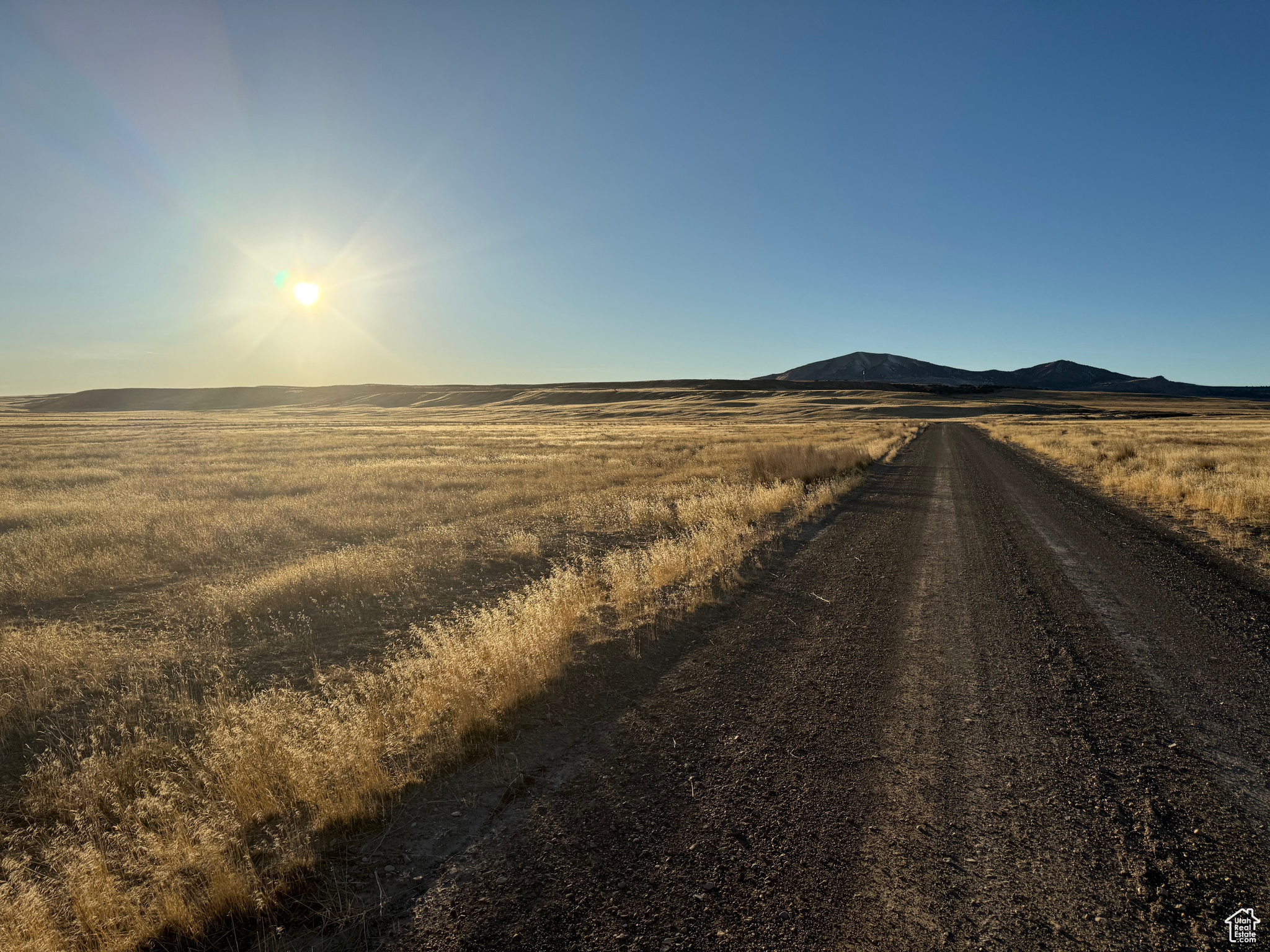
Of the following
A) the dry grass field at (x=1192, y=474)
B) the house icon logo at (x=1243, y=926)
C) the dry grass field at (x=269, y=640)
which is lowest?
the dry grass field at (x=269, y=640)

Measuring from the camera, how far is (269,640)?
7285mm

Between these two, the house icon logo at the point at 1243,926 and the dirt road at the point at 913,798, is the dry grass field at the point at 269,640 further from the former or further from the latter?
the house icon logo at the point at 1243,926

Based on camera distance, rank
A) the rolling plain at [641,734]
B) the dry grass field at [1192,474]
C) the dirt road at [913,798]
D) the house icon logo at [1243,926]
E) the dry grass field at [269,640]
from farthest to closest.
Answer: the dry grass field at [1192,474] < the dry grass field at [269,640] < the rolling plain at [641,734] < the dirt road at [913,798] < the house icon logo at [1243,926]

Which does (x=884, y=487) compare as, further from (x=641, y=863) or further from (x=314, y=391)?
(x=314, y=391)

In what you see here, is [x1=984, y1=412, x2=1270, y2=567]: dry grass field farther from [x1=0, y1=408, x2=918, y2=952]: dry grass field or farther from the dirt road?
[x1=0, y1=408, x2=918, y2=952]: dry grass field

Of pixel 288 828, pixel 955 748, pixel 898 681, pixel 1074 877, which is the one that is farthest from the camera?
pixel 898 681

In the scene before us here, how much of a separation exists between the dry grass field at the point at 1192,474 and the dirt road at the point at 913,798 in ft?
21.3

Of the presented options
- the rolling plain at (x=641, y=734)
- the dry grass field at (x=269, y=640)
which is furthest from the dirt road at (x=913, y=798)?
the dry grass field at (x=269, y=640)

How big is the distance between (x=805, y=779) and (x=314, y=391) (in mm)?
197240

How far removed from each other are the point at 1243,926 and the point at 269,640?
876 cm

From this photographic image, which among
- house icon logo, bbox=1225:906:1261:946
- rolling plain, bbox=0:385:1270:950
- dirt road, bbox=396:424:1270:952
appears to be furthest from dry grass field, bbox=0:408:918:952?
house icon logo, bbox=1225:906:1261:946

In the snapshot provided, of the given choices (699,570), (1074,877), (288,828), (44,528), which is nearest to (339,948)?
(288,828)

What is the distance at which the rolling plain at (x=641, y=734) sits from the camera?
299cm

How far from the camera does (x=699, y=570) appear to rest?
939 cm
